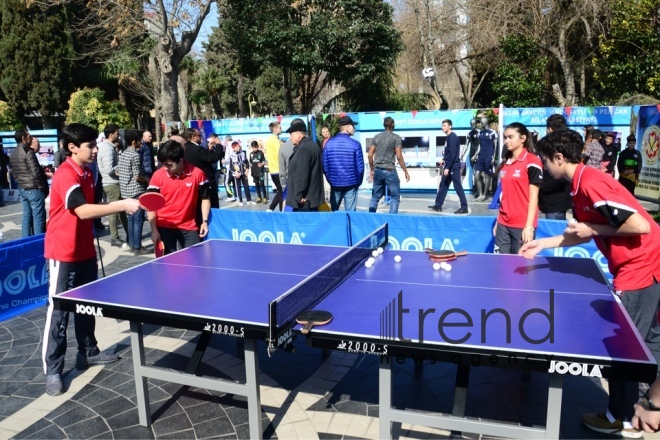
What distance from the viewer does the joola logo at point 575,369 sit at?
8.52 ft

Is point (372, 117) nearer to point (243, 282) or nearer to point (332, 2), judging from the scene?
point (332, 2)

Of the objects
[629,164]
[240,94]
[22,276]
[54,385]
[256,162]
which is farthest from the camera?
[240,94]

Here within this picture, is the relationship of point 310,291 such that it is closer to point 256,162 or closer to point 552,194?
point 552,194

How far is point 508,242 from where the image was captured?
564 cm

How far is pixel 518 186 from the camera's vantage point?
17.8ft

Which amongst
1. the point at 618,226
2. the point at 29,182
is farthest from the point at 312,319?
the point at 29,182

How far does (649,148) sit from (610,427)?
11826 mm

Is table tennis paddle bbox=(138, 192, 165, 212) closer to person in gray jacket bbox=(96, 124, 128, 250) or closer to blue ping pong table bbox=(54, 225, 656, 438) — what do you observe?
blue ping pong table bbox=(54, 225, 656, 438)

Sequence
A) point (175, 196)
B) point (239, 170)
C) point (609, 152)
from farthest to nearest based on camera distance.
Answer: point (239, 170) → point (609, 152) → point (175, 196)

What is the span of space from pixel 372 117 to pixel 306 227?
9.81 meters

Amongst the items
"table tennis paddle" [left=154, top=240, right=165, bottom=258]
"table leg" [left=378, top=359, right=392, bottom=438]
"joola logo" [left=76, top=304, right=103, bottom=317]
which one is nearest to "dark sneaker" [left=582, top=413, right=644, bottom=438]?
"table leg" [left=378, top=359, right=392, bottom=438]

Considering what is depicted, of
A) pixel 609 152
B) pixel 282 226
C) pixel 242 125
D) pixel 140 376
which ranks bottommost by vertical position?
pixel 140 376

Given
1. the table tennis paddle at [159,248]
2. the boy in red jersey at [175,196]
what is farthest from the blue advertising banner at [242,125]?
the table tennis paddle at [159,248]

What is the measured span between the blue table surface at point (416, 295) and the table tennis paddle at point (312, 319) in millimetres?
73
